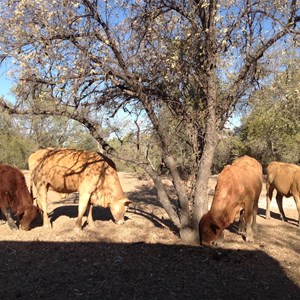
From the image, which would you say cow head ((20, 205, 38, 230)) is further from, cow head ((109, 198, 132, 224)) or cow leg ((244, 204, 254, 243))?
cow leg ((244, 204, 254, 243))

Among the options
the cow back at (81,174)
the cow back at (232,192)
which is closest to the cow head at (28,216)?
the cow back at (81,174)

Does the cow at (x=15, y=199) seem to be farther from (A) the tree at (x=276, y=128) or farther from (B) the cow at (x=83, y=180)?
(A) the tree at (x=276, y=128)

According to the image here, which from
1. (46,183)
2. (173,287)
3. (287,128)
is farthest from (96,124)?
(287,128)

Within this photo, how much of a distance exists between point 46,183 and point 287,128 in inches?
512

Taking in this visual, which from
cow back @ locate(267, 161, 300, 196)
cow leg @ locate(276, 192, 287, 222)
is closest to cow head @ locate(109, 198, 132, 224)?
cow back @ locate(267, 161, 300, 196)

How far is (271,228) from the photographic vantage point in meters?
9.94

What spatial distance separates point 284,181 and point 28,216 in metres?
7.35

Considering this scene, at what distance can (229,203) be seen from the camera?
7730 millimetres

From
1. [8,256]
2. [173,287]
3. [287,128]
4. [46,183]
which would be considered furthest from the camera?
[287,128]

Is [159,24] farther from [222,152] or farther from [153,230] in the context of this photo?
[222,152]

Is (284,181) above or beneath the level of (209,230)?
above

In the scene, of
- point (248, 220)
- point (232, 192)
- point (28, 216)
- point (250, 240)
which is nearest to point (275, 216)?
point (250, 240)

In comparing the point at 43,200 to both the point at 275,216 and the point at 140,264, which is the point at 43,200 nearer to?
the point at 140,264

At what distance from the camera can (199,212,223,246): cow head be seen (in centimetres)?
745
